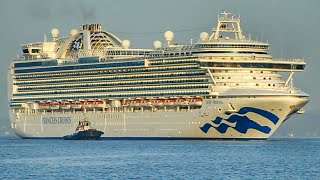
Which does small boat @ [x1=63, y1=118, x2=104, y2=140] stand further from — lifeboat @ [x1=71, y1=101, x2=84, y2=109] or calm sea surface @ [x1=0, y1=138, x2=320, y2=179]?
calm sea surface @ [x1=0, y1=138, x2=320, y2=179]

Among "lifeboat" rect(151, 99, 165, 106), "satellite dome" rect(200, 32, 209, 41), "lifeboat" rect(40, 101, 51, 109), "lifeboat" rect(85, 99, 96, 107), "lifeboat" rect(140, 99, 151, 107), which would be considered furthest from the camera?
"lifeboat" rect(40, 101, 51, 109)

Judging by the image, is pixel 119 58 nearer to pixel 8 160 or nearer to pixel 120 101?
pixel 120 101

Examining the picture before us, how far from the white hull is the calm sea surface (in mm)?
1327

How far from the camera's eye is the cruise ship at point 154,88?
130 metres

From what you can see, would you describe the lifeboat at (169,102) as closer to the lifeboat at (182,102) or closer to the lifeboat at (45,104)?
the lifeboat at (182,102)

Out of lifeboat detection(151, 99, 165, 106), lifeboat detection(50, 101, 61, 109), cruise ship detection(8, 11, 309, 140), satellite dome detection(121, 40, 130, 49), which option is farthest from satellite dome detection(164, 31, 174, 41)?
lifeboat detection(50, 101, 61, 109)

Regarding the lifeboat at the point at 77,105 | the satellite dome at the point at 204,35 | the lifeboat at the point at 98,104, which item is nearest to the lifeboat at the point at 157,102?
the satellite dome at the point at 204,35

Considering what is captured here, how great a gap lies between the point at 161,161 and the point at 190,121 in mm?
30501

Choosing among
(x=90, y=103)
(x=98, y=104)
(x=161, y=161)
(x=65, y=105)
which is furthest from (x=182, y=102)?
(x=161, y=161)

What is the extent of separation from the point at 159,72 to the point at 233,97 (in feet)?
44.8

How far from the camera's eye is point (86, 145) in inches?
5344

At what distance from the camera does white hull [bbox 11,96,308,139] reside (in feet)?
420

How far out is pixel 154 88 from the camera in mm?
139750

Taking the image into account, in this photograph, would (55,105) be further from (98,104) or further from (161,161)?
(161,161)
